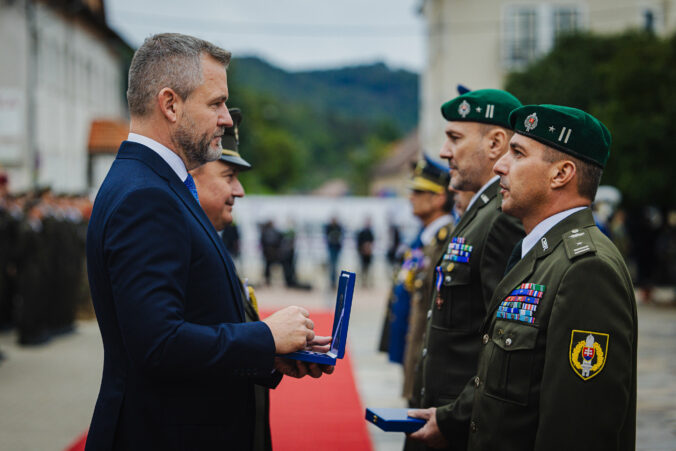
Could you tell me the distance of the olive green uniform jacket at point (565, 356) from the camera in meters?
2.23

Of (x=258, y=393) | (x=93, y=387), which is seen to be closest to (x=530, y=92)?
(x=93, y=387)

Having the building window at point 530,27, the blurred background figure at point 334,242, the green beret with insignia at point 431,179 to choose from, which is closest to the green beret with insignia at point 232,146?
the green beret with insignia at point 431,179

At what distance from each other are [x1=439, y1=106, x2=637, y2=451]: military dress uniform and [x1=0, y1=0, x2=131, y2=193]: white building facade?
18.4m

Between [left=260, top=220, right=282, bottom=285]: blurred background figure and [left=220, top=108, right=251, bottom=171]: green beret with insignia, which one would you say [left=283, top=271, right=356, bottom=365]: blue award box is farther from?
[left=260, top=220, right=282, bottom=285]: blurred background figure

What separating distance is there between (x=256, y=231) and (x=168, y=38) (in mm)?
23405

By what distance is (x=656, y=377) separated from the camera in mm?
9094

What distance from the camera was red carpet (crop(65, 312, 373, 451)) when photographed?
5887mm

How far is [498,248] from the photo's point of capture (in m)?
3.07

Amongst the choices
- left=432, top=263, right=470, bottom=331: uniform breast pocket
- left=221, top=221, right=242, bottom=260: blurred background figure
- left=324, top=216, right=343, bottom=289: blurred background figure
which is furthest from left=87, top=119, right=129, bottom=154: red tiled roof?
left=432, top=263, right=470, bottom=331: uniform breast pocket

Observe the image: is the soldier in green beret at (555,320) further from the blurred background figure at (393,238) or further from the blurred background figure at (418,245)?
the blurred background figure at (393,238)

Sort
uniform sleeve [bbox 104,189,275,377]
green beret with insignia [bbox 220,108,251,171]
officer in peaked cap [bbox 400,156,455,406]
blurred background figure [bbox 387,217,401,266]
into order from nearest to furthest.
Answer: uniform sleeve [bbox 104,189,275,377] < green beret with insignia [bbox 220,108,251,171] < officer in peaked cap [bbox 400,156,455,406] < blurred background figure [bbox 387,217,401,266]

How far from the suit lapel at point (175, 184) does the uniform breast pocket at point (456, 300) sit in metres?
1.13

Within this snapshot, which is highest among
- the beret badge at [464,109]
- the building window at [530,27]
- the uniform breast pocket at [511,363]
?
the building window at [530,27]

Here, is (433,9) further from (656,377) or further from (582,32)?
(656,377)
